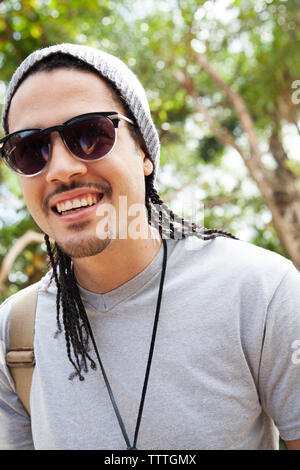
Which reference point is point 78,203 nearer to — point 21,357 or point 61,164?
point 61,164

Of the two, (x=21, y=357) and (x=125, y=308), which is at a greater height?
(x=125, y=308)

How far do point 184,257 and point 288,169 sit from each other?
7.57m

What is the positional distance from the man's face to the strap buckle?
0.47 meters

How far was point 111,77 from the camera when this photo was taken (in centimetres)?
163

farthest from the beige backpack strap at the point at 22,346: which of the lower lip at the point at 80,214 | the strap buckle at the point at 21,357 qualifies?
the lower lip at the point at 80,214

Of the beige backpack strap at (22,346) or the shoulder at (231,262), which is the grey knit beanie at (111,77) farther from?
the beige backpack strap at (22,346)

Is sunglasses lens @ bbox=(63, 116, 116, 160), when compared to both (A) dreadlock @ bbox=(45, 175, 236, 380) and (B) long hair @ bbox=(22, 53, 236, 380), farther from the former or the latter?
(A) dreadlock @ bbox=(45, 175, 236, 380)

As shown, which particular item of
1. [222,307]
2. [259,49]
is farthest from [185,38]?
[222,307]

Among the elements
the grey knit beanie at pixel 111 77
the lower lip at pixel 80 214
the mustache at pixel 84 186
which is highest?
the grey knit beanie at pixel 111 77

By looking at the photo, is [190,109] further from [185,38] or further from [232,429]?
[232,429]

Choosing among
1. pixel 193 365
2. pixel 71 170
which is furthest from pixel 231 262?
pixel 71 170

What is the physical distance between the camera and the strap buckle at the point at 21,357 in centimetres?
167

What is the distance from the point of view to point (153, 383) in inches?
58.2

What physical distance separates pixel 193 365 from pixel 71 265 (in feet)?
2.40
